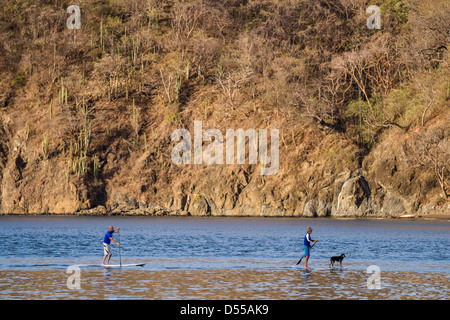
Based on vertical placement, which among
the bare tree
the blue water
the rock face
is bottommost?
the blue water

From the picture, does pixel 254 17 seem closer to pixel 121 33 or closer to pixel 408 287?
pixel 121 33

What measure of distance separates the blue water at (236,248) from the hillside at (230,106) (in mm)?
22792

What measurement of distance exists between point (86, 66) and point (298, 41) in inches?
1412

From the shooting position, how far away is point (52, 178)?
93688 millimetres

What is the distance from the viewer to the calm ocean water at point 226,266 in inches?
920

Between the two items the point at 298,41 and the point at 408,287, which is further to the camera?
the point at 298,41

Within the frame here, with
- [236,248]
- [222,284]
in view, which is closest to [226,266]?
[222,284]

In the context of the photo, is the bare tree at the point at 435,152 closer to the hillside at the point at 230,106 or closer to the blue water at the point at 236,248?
the hillside at the point at 230,106

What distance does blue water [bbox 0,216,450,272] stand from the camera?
33906mm

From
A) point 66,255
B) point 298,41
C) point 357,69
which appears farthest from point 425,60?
point 66,255

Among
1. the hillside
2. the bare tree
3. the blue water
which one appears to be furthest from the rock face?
the blue water

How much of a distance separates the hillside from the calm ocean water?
28.1m

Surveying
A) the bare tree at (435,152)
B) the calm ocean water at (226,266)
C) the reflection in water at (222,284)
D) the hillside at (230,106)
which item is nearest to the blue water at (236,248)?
the calm ocean water at (226,266)

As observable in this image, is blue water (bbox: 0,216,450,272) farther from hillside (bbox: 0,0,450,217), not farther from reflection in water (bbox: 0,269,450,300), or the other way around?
hillside (bbox: 0,0,450,217)
